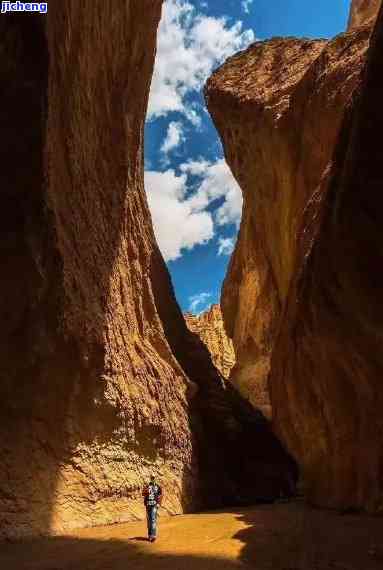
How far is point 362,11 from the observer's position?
98.0 ft

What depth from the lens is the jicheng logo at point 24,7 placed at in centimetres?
733

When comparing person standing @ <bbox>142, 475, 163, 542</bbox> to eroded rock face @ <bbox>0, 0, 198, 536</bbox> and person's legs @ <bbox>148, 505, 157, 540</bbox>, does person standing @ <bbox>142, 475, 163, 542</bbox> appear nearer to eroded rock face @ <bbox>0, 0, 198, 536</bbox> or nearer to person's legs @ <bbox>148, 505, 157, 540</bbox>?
person's legs @ <bbox>148, 505, 157, 540</bbox>

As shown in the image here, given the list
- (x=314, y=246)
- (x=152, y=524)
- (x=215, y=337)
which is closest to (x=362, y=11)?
(x=215, y=337)

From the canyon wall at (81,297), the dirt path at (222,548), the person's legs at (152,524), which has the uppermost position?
the canyon wall at (81,297)

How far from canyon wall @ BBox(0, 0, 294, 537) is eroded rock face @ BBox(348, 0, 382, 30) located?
1941 centimetres

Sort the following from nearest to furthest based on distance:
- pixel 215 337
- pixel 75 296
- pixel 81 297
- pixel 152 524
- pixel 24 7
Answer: pixel 24 7 < pixel 152 524 < pixel 75 296 < pixel 81 297 < pixel 215 337

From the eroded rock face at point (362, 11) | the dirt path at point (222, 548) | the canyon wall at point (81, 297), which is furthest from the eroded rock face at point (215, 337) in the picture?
the dirt path at point (222, 548)

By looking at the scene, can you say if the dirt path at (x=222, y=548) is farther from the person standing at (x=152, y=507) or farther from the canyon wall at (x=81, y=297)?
the canyon wall at (x=81, y=297)

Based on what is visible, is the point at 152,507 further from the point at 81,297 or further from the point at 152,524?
the point at 81,297

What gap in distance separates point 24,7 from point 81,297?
501 centimetres

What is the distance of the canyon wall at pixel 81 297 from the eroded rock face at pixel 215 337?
2468cm

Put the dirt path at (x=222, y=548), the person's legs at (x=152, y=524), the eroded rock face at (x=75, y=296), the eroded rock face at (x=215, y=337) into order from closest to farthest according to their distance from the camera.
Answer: the dirt path at (x=222, y=548), the person's legs at (x=152, y=524), the eroded rock face at (x=75, y=296), the eroded rock face at (x=215, y=337)

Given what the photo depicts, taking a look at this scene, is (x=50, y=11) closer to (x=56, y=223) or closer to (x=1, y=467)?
(x=56, y=223)

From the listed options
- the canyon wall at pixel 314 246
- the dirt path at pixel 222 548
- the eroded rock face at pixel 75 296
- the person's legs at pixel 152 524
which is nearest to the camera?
the dirt path at pixel 222 548
